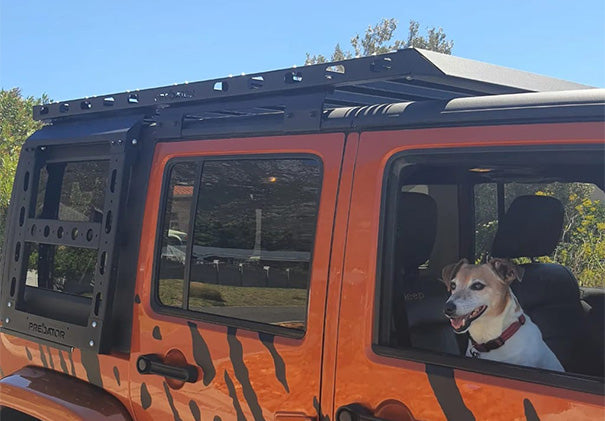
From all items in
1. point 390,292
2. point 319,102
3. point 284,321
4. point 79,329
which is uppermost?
point 319,102

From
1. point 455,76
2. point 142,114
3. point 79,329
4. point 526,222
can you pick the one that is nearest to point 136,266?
point 79,329

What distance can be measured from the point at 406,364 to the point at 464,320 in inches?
18.8

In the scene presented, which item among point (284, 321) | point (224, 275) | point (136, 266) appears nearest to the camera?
point (284, 321)

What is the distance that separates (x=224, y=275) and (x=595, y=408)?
Answer: 4.32 ft

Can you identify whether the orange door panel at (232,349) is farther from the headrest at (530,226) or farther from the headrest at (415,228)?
the headrest at (530,226)

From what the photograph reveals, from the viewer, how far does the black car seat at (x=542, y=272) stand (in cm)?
244

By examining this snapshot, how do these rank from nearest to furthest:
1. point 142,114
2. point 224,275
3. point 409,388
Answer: point 409,388 < point 224,275 < point 142,114

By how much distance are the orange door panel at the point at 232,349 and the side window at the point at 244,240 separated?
0.05 m

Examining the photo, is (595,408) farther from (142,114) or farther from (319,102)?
(142,114)

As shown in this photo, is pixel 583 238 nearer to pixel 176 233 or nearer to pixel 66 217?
pixel 176 233

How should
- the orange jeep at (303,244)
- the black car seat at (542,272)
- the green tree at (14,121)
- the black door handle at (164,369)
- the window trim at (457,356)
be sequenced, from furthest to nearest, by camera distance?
the green tree at (14,121) → the black car seat at (542,272) → the black door handle at (164,369) → the orange jeep at (303,244) → the window trim at (457,356)

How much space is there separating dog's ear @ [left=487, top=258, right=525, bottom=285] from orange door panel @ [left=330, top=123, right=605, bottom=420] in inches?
23.8

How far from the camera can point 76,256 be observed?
2.84 meters

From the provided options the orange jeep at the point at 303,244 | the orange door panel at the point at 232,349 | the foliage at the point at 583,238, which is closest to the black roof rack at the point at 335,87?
the orange jeep at the point at 303,244
